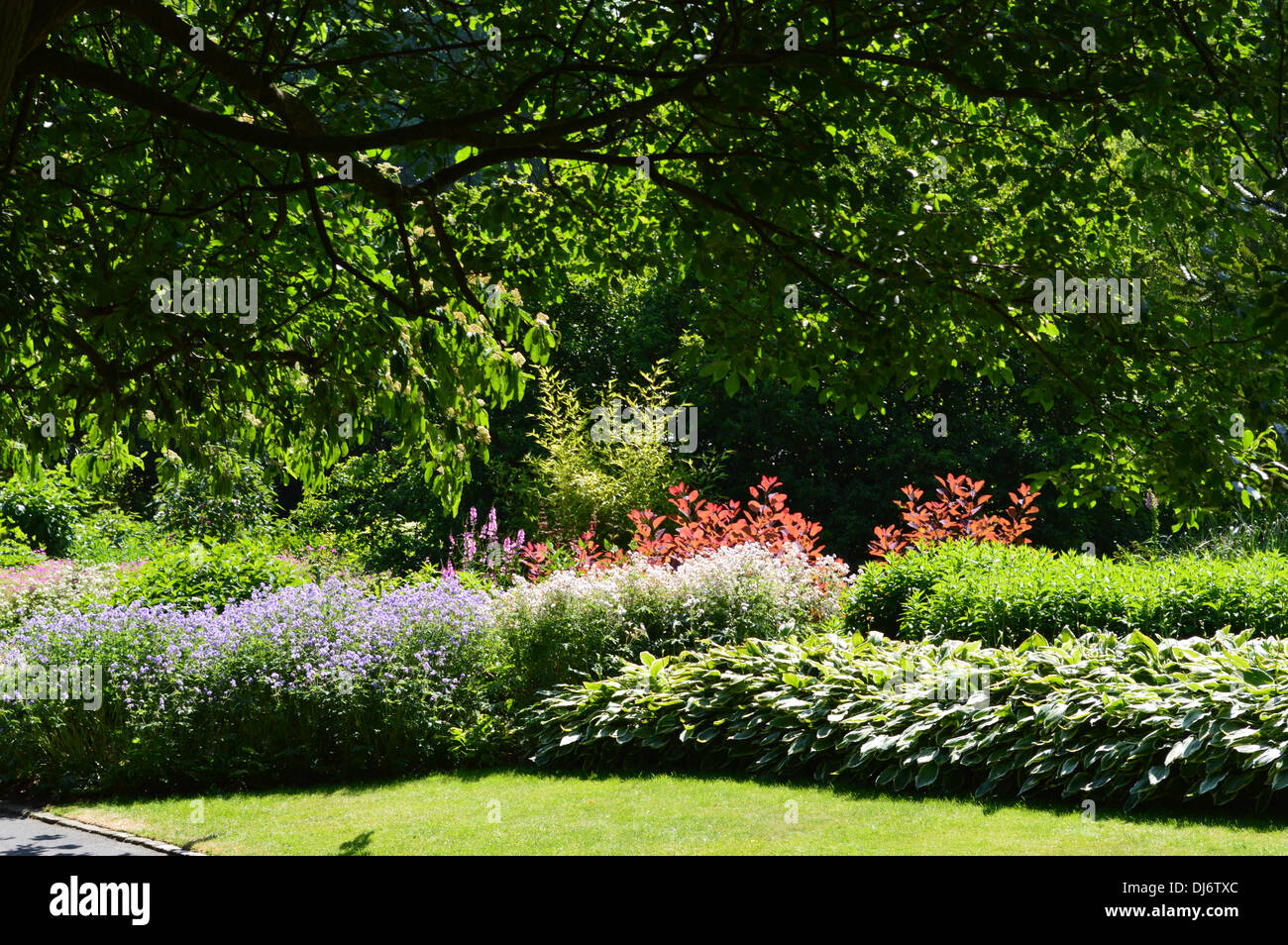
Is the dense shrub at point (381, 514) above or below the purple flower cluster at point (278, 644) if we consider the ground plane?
above

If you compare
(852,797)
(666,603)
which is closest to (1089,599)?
(852,797)

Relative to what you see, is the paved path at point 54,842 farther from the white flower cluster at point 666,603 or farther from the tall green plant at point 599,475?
the tall green plant at point 599,475

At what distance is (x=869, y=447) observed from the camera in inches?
738

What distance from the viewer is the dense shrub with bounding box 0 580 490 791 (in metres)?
7.79

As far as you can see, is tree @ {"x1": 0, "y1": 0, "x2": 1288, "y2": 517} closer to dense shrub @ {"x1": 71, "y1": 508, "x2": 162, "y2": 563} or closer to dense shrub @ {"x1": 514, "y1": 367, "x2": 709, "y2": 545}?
A: dense shrub @ {"x1": 514, "y1": 367, "x2": 709, "y2": 545}

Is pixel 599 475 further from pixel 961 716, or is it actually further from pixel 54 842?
pixel 54 842

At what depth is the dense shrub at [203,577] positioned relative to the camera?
10273mm

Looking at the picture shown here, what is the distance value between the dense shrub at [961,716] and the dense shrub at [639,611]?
0.48 m

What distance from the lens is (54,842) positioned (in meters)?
6.45

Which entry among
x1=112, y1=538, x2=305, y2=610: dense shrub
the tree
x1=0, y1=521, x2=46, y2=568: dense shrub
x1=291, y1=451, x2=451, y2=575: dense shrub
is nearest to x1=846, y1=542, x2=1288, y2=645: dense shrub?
the tree

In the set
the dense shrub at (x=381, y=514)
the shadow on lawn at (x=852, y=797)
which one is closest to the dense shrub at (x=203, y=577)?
the shadow on lawn at (x=852, y=797)

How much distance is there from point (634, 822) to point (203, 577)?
6244 millimetres
